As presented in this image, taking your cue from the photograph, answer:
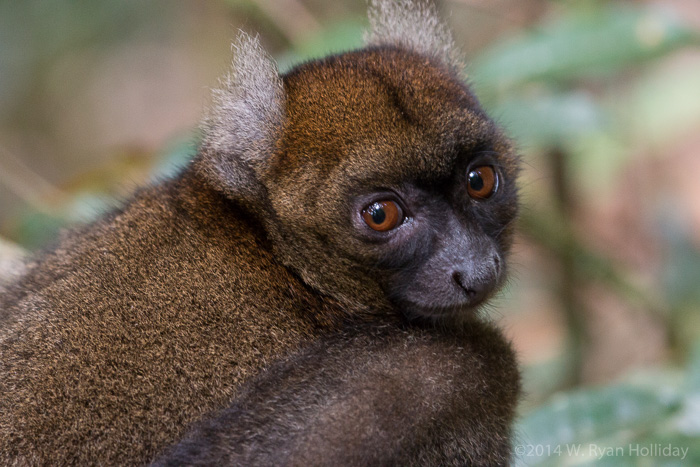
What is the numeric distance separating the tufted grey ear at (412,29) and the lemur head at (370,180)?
610mm

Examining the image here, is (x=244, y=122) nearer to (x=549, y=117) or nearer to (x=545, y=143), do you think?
(x=549, y=117)

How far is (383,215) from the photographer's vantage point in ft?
10.5

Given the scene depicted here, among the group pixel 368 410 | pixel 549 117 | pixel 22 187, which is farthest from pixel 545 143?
pixel 22 187

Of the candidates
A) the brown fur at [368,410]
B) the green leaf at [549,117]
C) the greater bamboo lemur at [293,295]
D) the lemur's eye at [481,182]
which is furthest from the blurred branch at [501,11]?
the brown fur at [368,410]

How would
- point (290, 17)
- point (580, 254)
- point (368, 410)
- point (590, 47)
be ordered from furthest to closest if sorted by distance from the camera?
point (290, 17) < point (580, 254) < point (590, 47) < point (368, 410)

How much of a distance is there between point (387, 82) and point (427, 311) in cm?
103

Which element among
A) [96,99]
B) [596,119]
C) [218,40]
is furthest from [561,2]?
[96,99]

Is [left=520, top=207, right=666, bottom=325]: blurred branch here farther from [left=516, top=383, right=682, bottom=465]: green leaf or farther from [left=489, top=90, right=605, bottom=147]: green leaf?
[left=516, top=383, right=682, bottom=465]: green leaf

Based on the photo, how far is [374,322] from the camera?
3.27 meters

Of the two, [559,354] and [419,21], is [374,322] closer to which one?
[419,21]

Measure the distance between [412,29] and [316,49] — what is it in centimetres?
68

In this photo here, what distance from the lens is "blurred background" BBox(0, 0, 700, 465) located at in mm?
4016

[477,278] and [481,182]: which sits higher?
[481,182]

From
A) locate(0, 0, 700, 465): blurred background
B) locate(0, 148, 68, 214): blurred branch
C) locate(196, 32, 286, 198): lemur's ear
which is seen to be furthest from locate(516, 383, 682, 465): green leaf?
locate(0, 148, 68, 214): blurred branch
